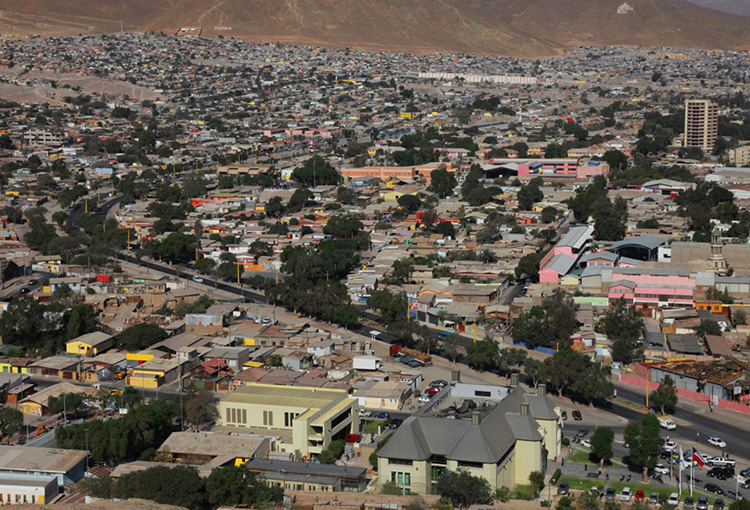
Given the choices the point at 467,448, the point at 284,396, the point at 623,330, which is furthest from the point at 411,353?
the point at 467,448

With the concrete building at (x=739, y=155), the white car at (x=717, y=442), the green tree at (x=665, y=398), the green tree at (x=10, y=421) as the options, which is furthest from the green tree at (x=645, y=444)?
the concrete building at (x=739, y=155)

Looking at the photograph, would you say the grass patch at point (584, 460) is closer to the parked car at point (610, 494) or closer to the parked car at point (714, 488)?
the parked car at point (610, 494)

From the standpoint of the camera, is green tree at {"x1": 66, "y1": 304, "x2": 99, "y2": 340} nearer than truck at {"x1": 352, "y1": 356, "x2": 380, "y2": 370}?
No

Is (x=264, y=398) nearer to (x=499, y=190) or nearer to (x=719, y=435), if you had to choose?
(x=719, y=435)

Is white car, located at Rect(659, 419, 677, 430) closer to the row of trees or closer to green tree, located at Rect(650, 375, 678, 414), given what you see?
green tree, located at Rect(650, 375, 678, 414)

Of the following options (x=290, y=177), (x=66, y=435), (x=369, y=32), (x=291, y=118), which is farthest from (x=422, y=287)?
(x=369, y=32)

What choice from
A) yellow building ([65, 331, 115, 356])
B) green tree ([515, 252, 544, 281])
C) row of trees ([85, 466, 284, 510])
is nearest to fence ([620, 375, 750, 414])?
green tree ([515, 252, 544, 281])
